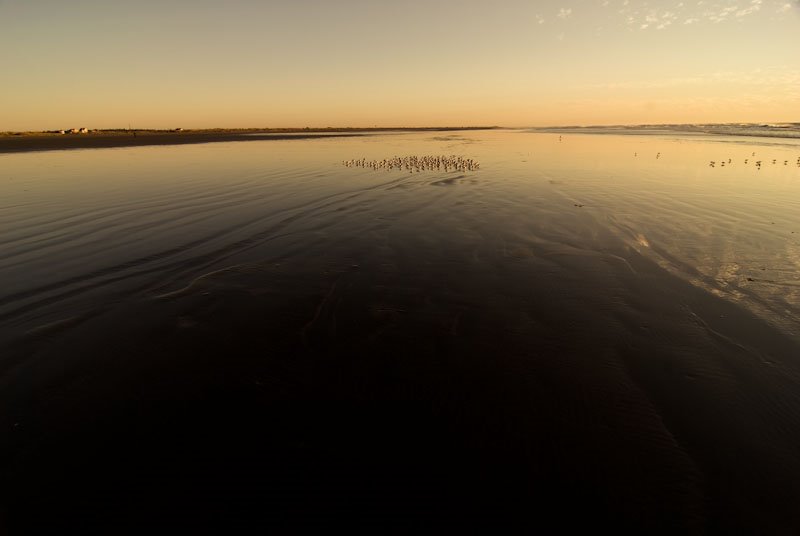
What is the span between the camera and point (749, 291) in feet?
26.9

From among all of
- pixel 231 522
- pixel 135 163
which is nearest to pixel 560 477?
pixel 231 522

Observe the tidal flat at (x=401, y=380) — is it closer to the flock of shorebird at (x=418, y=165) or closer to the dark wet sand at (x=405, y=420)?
the dark wet sand at (x=405, y=420)

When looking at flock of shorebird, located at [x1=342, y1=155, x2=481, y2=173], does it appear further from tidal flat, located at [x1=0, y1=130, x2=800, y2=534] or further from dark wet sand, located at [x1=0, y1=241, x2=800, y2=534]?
dark wet sand, located at [x1=0, y1=241, x2=800, y2=534]

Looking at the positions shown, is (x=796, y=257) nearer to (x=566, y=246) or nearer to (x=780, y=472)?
(x=566, y=246)

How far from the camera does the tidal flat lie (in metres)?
3.68

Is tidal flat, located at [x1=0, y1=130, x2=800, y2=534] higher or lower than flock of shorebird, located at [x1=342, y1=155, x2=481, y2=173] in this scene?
lower

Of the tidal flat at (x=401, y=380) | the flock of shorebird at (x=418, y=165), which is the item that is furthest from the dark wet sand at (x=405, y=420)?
the flock of shorebird at (x=418, y=165)

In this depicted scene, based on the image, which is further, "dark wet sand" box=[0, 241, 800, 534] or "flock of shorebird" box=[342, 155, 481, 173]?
"flock of shorebird" box=[342, 155, 481, 173]

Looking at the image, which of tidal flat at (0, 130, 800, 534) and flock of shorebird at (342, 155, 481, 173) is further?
flock of shorebird at (342, 155, 481, 173)

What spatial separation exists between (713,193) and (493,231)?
15.1 meters

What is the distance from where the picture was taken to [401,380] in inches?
216

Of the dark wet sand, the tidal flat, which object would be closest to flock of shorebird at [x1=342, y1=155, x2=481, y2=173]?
the tidal flat

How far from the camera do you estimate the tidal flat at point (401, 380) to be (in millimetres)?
3684

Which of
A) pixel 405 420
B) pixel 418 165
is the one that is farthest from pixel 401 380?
pixel 418 165
